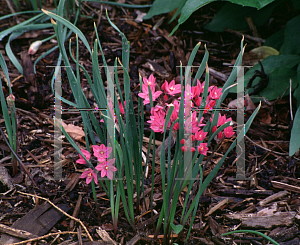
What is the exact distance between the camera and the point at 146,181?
1259 millimetres

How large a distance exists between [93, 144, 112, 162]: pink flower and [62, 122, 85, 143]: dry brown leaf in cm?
53

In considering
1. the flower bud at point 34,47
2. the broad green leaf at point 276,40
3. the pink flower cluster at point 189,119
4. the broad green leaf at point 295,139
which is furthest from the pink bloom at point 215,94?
the flower bud at point 34,47

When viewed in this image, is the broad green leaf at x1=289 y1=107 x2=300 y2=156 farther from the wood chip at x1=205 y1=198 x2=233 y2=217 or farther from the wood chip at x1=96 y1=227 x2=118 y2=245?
the wood chip at x1=96 y1=227 x2=118 y2=245

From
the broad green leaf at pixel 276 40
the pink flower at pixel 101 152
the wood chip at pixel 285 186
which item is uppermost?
the broad green leaf at pixel 276 40

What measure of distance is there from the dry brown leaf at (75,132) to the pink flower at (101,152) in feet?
1.74

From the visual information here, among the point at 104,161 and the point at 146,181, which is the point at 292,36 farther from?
the point at 104,161

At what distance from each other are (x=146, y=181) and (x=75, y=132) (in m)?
0.43

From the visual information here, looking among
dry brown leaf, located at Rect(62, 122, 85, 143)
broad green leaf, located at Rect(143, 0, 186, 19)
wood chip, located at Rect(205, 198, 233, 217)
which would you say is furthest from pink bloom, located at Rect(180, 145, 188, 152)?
broad green leaf, located at Rect(143, 0, 186, 19)

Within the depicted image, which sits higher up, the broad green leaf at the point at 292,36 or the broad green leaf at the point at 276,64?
the broad green leaf at the point at 292,36

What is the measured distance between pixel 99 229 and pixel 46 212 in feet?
0.71

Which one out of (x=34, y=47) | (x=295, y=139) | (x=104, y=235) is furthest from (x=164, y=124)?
(x=34, y=47)

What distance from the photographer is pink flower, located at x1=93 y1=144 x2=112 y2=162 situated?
875 mm

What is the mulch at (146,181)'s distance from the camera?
1.06 meters

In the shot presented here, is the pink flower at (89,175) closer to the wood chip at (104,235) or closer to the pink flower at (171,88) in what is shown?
the wood chip at (104,235)
